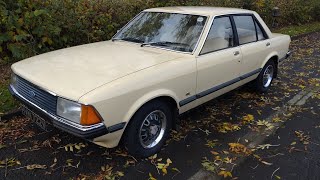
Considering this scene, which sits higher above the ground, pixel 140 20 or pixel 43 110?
pixel 140 20

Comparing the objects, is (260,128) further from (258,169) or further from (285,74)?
(285,74)

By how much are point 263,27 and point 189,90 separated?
242 cm

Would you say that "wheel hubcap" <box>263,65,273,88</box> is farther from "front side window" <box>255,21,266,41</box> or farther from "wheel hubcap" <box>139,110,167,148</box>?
"wheel hubcap" <box>139,110,167,148</box>

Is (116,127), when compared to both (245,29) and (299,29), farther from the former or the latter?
(299,29)

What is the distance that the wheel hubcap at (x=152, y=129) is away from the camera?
369 centimetres

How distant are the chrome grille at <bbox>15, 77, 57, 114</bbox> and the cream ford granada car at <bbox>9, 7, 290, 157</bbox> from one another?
0.03 ft

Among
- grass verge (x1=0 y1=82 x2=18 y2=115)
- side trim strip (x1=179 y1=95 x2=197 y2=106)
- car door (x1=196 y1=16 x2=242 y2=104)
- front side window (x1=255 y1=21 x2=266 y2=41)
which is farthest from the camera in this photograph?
front side window (x1=255 y1=21 x2=266 y2=41)

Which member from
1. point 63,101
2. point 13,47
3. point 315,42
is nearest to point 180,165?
point 63,101

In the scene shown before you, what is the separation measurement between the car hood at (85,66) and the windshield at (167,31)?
6.7 inches

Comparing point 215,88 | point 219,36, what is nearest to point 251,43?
point 219,36

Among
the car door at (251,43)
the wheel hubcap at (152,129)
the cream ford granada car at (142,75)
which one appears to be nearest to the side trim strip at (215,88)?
the cream ford granada car at (142,75)

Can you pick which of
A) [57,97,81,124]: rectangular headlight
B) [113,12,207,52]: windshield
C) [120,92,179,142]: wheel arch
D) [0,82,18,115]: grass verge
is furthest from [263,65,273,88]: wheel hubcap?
[0,82,18,115]: grass verge

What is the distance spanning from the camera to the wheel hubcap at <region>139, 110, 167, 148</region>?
3689 mm

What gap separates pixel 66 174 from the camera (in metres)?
3.40
